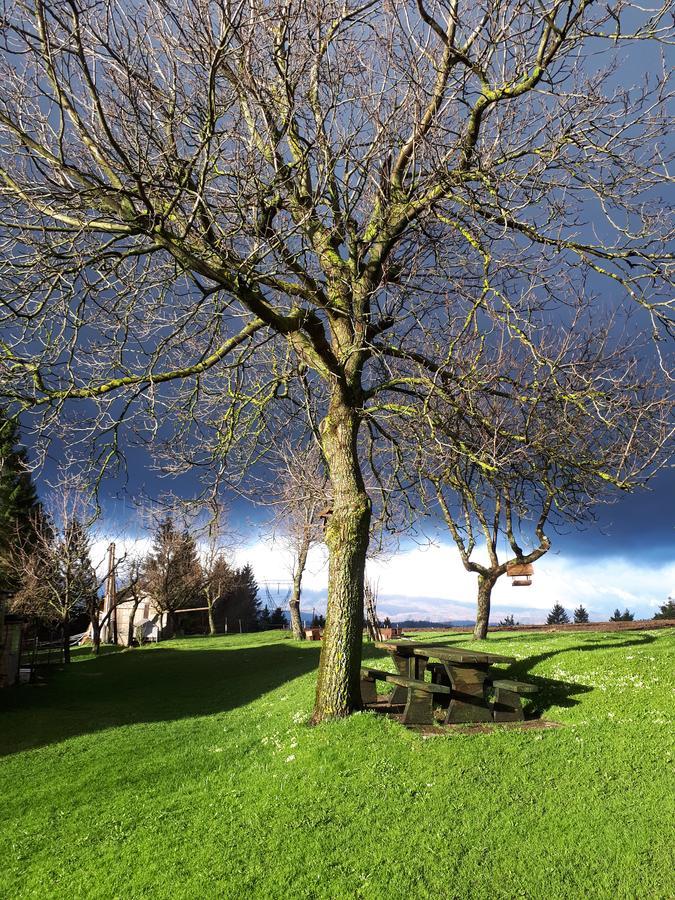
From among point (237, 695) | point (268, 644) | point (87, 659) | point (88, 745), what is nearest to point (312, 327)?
point (88, 745)

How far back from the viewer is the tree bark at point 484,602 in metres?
20.9

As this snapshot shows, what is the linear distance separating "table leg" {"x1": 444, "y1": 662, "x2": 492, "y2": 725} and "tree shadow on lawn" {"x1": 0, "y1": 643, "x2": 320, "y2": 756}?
6.91 meters

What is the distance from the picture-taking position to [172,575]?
4516 cm

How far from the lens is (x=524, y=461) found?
9.37 meters

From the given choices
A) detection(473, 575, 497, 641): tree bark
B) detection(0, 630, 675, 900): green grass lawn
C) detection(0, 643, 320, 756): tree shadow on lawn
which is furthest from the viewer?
detection(473, 575, 497, 641): tree bark

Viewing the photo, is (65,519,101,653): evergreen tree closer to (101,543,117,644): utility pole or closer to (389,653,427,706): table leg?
(101,543,117,644): utility pole

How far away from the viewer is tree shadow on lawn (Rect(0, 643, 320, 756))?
13570mm

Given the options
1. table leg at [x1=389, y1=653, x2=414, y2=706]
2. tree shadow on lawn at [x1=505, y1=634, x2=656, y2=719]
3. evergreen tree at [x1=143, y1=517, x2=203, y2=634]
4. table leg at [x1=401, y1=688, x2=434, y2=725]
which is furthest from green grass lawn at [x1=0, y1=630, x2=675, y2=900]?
evergreen tree at [x1=143, y1=517, x2=203, y2=634]

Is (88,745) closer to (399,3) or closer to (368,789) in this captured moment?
(368,789)

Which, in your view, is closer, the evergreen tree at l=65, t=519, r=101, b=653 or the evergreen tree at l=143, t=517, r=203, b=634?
the evergreen tree at l=65, t=519, r=101, b=653

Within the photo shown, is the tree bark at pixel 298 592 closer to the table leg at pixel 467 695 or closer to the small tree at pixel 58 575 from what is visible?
the small tree at pixel 58 575

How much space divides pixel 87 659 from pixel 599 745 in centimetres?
2877

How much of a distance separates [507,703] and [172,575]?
39.9 meters

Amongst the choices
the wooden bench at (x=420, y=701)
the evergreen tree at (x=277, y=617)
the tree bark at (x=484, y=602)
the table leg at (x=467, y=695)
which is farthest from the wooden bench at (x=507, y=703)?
the evergreen tree at (x=277, y=617)
